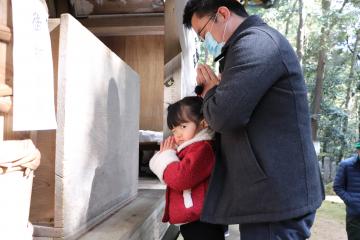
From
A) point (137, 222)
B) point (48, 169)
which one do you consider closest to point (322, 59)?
point (137, 222)

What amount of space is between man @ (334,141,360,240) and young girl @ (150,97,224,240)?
3.96 metres

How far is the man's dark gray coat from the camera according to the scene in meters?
1.48

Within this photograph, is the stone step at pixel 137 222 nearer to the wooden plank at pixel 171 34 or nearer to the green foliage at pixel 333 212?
the wooden plank at pixel 171 34

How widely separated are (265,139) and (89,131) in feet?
2.90

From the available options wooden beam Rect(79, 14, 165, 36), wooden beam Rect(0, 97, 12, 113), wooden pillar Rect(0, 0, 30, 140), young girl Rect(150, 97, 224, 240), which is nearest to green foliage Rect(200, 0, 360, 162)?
wooden beam Rect(79, 14, 165, 36)

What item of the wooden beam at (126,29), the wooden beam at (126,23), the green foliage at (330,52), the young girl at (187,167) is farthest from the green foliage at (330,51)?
the young girl at (187,167)

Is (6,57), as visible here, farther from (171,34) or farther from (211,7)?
(171,34)

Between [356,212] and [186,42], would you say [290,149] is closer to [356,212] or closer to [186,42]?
[186,42]

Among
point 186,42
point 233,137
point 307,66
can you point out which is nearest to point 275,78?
point 233,137

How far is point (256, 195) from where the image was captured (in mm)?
1526

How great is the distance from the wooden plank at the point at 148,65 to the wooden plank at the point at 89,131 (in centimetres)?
231

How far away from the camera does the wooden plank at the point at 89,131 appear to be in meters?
1.53

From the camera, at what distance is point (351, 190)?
5512 mm

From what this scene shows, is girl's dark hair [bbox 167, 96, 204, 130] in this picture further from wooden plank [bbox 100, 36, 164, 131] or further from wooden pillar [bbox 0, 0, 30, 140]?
wooden plank [bbox 100, 36, 164, 131]
